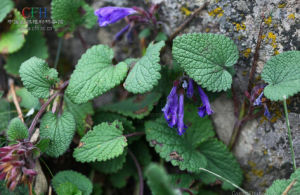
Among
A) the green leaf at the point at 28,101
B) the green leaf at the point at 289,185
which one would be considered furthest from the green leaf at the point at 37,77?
the green leaf at the point at 289,185

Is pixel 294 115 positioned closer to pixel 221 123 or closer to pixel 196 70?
pixel 221 123

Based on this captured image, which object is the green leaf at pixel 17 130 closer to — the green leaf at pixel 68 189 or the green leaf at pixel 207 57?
the green leaf at pixel 68 189

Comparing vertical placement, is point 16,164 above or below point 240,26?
below

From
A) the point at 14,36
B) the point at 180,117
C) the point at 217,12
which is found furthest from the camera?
the point at 14,36

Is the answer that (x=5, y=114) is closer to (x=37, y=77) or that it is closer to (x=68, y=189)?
(x=37, y=77)

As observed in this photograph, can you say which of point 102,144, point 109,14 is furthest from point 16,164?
point 109,14

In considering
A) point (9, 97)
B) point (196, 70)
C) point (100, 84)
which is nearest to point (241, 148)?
point (196, 70)
